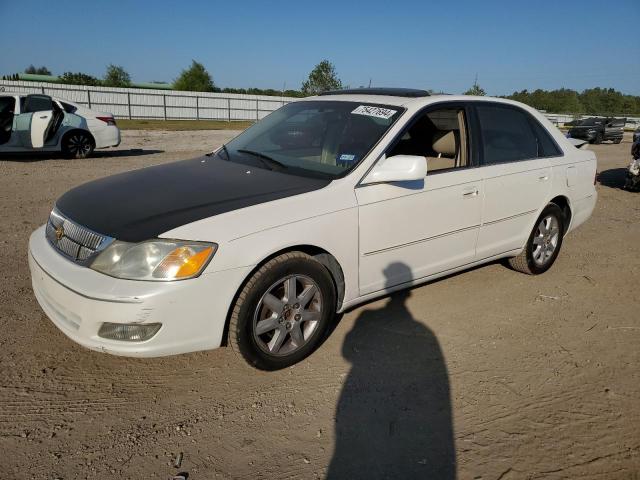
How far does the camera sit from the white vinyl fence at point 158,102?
30.9 metres

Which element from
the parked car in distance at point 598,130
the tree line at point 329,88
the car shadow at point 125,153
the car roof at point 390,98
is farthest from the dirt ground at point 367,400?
the tree line at point 329,88

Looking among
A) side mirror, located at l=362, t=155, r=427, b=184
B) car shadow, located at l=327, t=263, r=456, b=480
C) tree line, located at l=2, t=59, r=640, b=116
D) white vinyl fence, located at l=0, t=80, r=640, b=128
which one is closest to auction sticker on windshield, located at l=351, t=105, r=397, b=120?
side mirror, located at l=362, t=155, r=427, b=184

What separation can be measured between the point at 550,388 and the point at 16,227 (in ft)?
18.7

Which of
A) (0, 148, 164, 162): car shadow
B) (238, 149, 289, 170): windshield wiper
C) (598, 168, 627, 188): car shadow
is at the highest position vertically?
(238, 149, 289, 170): windshield wiper

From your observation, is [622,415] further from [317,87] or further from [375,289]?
[317,87]

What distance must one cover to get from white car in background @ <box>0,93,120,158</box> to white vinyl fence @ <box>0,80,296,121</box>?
711 inches

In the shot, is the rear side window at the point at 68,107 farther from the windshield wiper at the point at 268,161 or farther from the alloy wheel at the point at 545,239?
the alloy wheel at the point at 545,239

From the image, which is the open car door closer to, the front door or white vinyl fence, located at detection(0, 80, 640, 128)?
the front door

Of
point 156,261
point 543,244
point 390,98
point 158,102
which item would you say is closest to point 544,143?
point 543,244

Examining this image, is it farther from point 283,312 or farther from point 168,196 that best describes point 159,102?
point 283,312

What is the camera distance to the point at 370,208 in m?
3.22

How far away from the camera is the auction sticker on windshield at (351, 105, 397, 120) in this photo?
3623 millimetres

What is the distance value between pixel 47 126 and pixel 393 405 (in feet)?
36.1

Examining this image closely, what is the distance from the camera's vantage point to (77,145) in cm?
1179
